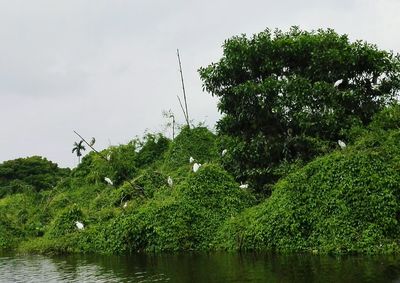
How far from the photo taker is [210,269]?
45.8ft

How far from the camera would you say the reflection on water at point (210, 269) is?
11.8 m

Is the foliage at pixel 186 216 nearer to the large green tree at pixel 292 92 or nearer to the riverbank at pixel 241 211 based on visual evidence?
the riverbank at pixel 241 211

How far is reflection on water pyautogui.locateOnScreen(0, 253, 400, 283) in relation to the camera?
11820mm

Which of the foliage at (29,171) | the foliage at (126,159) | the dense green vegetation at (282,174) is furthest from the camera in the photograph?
the foliage at (29,171)

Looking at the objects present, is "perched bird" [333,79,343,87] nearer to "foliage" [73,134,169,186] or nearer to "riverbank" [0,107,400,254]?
"riverbank" [0,107,400,254]

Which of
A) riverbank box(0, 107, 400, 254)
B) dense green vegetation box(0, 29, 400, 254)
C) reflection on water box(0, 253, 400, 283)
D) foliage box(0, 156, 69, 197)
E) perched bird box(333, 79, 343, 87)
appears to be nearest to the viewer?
reflection on water box(0, 253, 400, 283)

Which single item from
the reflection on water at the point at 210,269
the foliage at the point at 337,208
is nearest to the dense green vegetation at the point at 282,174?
the foliage at the point at 337,208

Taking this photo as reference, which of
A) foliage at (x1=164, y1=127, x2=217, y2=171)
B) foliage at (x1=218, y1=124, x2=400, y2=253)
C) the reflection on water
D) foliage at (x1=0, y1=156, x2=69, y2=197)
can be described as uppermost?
foliage at (x1=0, y1=156, x2=69, y2=197)

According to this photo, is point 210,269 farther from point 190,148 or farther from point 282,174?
point 190,148

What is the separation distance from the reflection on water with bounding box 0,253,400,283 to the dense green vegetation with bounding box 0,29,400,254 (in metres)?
1.09

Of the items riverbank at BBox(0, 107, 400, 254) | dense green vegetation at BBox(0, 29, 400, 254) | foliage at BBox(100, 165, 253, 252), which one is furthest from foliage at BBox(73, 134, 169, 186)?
foliage at BBox(100, 165, 253, 252)

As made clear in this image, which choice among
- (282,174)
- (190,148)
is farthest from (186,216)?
(190,148)

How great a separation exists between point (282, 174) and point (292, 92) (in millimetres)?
3151

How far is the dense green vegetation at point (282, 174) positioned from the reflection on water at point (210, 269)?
1093 millimetres
